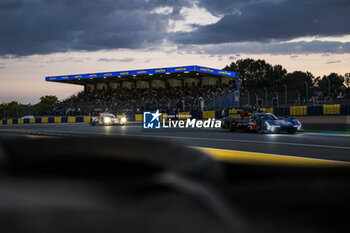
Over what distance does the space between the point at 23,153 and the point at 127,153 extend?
1.79 ft

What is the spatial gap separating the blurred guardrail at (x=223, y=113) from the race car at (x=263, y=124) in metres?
1.00

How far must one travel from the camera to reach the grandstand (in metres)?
47.6

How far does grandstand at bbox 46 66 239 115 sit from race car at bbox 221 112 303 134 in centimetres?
2323

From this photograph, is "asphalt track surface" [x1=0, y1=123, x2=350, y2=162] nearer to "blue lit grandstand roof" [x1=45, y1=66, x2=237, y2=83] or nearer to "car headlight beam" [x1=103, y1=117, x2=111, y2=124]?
"car headlight beam" [x1=103, y1=117, x2=111, y2=124]

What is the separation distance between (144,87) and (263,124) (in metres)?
50.9

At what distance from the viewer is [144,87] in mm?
65812

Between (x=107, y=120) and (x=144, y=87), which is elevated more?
(x=144, y=87)

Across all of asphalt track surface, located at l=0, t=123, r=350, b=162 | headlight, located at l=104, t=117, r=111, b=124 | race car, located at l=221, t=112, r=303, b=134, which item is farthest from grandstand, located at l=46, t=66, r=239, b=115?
asphalt track surface, located at l=0, t=123, r=350, b=162

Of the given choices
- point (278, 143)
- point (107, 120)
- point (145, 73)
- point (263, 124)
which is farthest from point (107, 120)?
point (145, 73)

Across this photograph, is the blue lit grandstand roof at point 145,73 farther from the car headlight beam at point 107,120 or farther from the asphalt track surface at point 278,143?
the asphalt track surface at point 278,143

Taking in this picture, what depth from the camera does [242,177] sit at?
12.2ft

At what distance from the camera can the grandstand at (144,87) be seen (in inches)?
1874

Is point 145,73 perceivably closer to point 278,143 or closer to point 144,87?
point 144,87

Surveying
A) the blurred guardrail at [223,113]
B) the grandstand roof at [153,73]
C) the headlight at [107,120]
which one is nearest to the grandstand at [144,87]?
the grandstand roof at [153,73]
